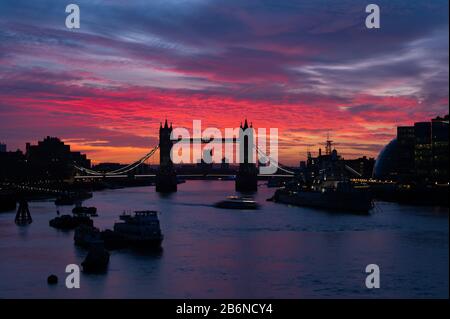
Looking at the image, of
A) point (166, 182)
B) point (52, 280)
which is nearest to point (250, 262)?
point (52, 280)

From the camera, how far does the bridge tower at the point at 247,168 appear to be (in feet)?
477

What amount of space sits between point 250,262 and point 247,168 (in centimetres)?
11867

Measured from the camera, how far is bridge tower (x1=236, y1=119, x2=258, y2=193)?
477 ft

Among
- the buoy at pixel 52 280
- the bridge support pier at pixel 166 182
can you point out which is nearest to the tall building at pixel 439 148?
the bridge support pier at pixel 166 182

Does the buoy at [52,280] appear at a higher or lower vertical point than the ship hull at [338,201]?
lower

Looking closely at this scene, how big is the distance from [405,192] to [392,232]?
1595 inches

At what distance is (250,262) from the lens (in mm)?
31422

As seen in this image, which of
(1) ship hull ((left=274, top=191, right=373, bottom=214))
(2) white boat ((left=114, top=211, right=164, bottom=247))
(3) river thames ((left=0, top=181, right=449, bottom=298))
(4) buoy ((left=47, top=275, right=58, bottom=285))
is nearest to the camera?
(3) river thames ((left=0, top=181, right=449, bottom=298))

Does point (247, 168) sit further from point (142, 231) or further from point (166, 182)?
point (142, 231)

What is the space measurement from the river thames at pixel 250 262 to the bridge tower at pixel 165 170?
84.2 metres

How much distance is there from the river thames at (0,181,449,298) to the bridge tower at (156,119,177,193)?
8418cm

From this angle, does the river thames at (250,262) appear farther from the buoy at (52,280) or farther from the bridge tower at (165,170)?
the bridge tower at (165,170)

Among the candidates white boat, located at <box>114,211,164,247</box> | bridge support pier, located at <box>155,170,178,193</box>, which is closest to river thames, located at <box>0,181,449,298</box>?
white boat, located at <box>114,211,164,247</box>

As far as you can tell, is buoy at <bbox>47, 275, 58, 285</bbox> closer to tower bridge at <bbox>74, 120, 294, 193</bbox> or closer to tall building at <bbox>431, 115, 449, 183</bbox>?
tall building at <bbox>431, 115, 449, 183</bbox>
